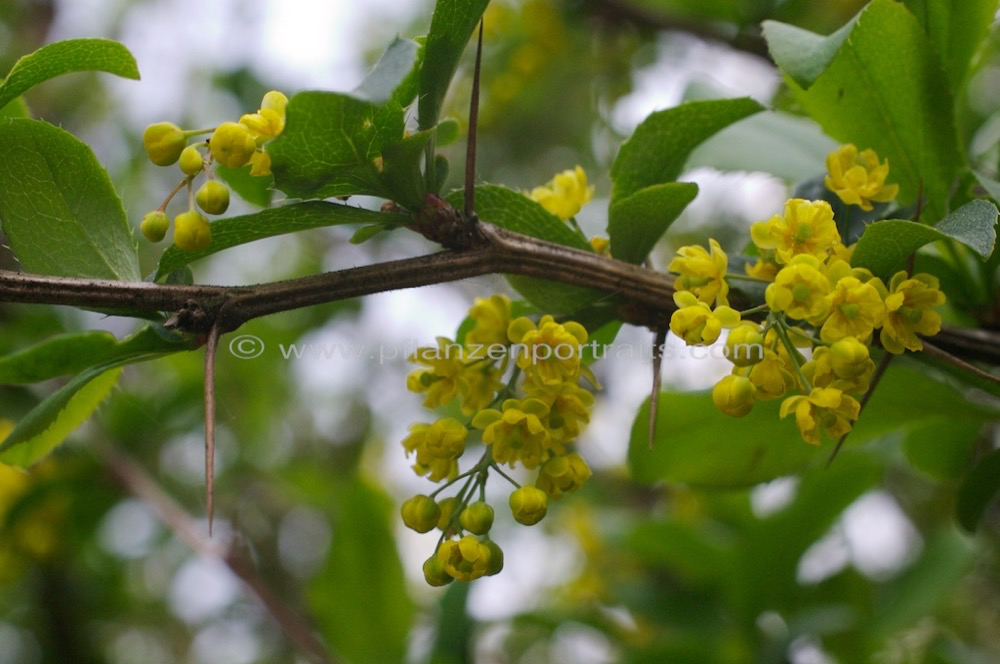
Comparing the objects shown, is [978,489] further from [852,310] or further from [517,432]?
[517,432]

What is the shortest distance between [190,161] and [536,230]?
40cm

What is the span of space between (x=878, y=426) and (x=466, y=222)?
744mm

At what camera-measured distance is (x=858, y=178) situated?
3.51 ft

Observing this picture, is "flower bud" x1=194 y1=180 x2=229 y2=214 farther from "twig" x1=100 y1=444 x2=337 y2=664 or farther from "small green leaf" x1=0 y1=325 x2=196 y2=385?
"twig" x1=100 y1=444 x2=337 y2=664

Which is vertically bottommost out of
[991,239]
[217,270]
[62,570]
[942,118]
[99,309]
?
[991,239]

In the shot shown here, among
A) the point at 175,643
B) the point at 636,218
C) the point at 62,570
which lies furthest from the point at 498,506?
the point at 636,218

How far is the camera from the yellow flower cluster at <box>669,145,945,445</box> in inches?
34.5

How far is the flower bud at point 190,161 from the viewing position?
94 centimetres

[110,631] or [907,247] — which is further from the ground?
[110,631]

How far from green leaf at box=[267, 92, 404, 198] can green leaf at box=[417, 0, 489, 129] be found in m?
0.06

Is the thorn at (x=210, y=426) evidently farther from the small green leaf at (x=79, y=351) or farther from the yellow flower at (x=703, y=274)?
the yellow flower at (x=703, y=274)

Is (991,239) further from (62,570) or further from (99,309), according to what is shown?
(62,570)

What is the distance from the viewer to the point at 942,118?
3.71 ft

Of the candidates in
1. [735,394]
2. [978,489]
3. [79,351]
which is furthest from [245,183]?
[978,489]
